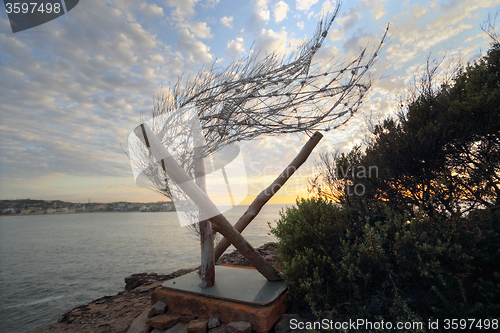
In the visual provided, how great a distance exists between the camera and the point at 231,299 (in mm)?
3406

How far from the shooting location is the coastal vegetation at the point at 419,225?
2824 millimetres

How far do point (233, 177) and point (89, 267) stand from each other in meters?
14.4

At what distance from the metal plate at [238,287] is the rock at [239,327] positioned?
0.99 feet

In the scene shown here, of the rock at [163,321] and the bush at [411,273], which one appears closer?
the bush at [411,273]

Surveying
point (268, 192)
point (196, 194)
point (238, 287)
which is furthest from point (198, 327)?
point (268, 192)

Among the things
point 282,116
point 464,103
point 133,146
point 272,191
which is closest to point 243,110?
point 282,116

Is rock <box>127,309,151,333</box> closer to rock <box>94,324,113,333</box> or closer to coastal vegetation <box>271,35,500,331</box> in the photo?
rock <box>94,324,113,333</box>

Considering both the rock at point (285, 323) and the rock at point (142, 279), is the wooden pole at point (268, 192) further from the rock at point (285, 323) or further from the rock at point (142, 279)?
the rock at point (142, 279)

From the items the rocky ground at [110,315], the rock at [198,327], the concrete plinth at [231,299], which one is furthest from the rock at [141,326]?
the rock at [198,327]

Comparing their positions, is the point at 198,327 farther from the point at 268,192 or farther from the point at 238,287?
the point at 268,192

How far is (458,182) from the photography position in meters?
4.02

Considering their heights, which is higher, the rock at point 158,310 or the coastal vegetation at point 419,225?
the coastal vegetation at point 419,225

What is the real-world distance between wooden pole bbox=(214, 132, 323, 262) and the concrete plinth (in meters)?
0.68

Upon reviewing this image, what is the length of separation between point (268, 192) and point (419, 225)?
260 centimetres
